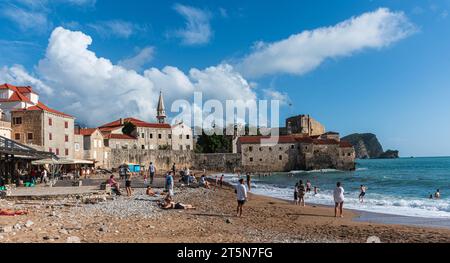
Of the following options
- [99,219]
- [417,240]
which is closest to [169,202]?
[99,219]

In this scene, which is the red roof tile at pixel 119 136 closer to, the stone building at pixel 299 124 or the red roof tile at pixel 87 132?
the red roof tile at pixel 87 132

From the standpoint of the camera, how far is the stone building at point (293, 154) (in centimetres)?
7756

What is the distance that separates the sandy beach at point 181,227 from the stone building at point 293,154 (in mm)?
60012

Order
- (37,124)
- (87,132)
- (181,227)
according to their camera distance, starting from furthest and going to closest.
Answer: (87,132), (37,124), (181,227)

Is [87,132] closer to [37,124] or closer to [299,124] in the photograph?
[37,124]

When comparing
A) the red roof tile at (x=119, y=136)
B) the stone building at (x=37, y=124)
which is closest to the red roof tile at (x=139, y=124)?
the red roof tile at (x=119, y=136)

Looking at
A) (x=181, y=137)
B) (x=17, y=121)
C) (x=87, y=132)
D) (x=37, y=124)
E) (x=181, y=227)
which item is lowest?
(x=181, y=227)

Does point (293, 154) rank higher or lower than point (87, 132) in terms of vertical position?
lower

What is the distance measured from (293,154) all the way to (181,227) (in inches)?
2716

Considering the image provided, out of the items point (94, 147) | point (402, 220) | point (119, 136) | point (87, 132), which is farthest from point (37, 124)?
point (402, 220)

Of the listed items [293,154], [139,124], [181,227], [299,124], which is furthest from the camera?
[299,124]

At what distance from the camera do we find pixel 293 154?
3127 inches

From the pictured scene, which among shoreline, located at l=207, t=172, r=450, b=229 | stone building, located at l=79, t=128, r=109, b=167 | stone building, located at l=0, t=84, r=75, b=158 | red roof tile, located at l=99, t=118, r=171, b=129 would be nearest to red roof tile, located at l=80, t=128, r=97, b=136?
stone building, located at l=79, t=128, r=109, b=167
